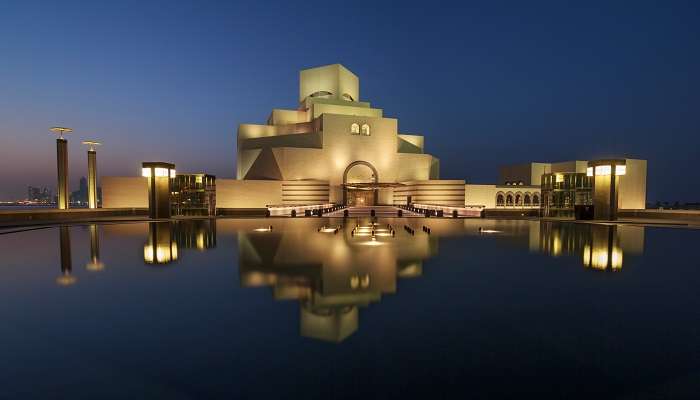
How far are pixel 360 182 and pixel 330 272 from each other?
38546mm

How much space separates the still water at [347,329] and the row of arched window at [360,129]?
3760 centimetres

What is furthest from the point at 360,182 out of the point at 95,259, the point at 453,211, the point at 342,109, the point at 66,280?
the point at 66,280

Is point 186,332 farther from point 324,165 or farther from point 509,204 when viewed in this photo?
point 509,204

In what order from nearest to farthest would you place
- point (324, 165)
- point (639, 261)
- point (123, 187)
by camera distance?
point (639, 261), point (123, 187), point (324, 165)

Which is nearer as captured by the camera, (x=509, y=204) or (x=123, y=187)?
(x=123, y=187)

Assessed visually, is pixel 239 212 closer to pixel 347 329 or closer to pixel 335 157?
pixel 335 157

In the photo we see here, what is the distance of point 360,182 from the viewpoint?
4581 cm

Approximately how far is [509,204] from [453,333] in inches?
1801

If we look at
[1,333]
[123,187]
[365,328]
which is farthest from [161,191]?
[365,328]

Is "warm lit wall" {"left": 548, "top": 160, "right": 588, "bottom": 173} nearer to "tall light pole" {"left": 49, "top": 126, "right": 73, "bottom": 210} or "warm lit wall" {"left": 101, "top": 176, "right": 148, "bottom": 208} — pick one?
"warm lit wall" {"left": 101, "top": 176, "right": 148, "bottom": 208}

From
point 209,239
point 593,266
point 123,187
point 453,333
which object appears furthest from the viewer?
point 123,187

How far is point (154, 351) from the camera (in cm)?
383

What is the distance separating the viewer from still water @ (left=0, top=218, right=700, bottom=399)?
3.18 m

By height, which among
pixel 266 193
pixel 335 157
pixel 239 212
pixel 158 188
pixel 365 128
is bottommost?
pixel 239 212
